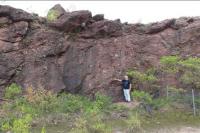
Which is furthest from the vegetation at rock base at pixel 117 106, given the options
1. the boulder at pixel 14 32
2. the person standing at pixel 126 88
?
the boulder at pixel 14 32

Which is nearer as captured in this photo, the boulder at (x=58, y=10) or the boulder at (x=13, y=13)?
the boulder at (x=13, y=13)

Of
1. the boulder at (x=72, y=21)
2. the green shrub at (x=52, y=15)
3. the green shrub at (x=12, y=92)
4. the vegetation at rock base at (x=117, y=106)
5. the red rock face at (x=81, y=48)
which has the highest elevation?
the green shrub at (x=52, y=15)

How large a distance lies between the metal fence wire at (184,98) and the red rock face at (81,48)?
7.82 ft

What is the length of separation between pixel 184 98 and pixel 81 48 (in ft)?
19.8

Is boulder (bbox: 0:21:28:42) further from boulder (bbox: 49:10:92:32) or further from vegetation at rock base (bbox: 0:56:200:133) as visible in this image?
vegetation at rock base (bbox: 0:56:200:133)

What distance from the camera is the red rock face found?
19875 mm

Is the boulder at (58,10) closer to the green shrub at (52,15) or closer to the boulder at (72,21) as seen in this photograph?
the green shrub at (52,15)

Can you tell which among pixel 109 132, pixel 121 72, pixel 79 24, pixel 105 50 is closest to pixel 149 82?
pixel 121 72

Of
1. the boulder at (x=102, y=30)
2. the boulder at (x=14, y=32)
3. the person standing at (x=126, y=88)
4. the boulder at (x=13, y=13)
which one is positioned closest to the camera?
the person standing at (x=126, y=88)

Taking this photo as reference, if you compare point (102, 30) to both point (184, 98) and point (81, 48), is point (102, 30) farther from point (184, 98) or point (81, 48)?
point (184, 98)

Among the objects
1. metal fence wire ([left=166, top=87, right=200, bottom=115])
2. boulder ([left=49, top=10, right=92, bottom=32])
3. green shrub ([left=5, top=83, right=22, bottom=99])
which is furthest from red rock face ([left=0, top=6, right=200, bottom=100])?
metal fence wire ([left=166, top=87, right=200, bottom=115])

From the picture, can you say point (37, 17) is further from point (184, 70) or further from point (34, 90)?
point (184, 70)

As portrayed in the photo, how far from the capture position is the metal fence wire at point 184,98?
1845cm

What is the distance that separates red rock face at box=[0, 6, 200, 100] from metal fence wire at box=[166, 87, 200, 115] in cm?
238
